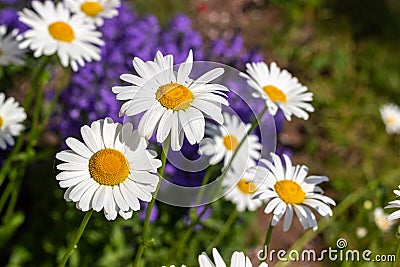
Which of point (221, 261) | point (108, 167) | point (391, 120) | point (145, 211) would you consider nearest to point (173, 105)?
point (108, 167)

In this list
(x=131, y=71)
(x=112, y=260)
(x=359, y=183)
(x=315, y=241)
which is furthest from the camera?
(x=359, y=183)

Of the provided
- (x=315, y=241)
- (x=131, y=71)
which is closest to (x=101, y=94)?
(x=131, y=71)

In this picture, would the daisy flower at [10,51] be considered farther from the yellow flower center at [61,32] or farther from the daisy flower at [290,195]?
the daisy flower at [290,195]

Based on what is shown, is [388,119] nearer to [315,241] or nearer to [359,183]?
[359,183]

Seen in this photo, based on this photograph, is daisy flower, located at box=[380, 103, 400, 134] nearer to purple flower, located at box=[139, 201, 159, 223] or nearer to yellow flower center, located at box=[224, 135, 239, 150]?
yellow flower center, located at box=[224, 135, 239, 150]

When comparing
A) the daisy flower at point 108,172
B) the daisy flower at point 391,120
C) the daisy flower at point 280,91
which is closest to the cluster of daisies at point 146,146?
the daisy flower at point 108,172

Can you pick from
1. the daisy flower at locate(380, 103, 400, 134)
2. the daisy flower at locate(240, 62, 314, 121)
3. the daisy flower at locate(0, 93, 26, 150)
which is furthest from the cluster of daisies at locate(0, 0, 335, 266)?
the daisy flower at locate(380, 103, 400, 134)
